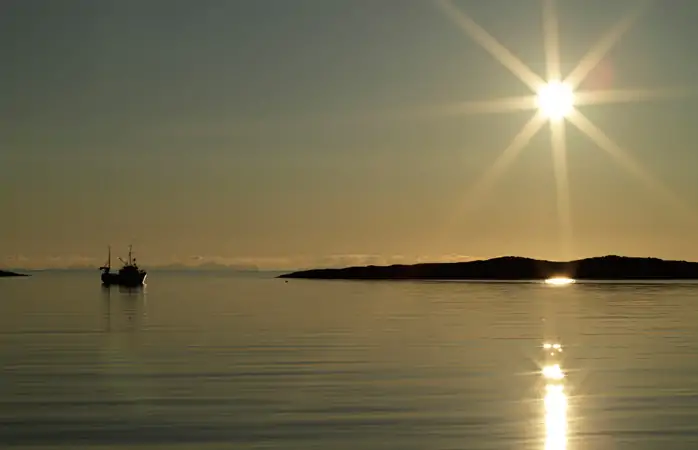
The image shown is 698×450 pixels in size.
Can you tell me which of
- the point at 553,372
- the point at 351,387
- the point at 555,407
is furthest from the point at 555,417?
the point at 553,372

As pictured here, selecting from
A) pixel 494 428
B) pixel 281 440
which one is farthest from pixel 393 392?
pixel 281 440

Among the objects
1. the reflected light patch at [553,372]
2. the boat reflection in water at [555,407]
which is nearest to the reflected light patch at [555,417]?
the boat reflection in water at [555,407]

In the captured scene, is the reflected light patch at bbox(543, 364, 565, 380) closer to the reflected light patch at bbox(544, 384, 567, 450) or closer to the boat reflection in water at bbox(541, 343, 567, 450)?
the boat reflection in water at bbox(541, 343, 567, 450)

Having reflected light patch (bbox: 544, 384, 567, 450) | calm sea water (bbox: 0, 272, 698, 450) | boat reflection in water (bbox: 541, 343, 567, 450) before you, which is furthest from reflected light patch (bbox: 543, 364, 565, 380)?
reflected light patch (bbox: 544, 384, 567, 450)

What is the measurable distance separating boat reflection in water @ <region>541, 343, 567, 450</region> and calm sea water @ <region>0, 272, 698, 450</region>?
0.07 metres

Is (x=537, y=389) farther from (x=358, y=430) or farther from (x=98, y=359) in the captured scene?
(x=98, y=359)

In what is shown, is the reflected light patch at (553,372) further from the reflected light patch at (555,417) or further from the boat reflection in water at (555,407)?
the reflected light patch at (555,417)

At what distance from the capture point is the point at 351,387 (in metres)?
34.2

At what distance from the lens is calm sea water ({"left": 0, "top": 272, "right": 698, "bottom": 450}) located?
24953mm

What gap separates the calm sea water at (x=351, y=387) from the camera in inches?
982

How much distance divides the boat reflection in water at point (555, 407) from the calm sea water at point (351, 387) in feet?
0.24

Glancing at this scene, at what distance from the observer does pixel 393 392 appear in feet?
108

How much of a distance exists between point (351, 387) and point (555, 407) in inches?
308

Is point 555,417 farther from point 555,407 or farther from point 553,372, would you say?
point 553,372
